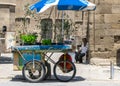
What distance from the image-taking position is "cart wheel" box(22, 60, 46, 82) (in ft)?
45.6

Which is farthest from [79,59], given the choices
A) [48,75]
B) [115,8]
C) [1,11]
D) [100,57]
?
[1,11]

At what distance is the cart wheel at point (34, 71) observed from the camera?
13906 mm

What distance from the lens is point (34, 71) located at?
13.9 m

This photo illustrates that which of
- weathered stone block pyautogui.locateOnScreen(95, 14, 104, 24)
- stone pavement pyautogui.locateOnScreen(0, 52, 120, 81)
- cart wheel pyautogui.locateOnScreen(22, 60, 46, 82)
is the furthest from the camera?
weathered stone block pyautogui.locateOnScreen(95, 14, 104, 24)

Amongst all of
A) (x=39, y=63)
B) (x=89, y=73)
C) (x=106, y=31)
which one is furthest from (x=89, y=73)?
(x=106, y=31)

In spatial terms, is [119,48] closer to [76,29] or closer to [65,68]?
[65,68]

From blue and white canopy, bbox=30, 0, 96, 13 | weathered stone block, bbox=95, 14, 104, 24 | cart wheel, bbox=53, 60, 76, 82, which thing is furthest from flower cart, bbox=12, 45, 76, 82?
weathered stone block, bbox=95, 14, 104, 24

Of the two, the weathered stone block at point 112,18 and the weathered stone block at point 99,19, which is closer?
the weathered stone block at point 112,18

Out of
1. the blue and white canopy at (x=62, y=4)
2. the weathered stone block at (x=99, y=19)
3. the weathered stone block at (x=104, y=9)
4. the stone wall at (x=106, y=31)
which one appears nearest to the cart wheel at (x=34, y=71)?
the blue and white canopy at (x=62, y=4)

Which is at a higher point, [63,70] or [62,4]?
[62,4]

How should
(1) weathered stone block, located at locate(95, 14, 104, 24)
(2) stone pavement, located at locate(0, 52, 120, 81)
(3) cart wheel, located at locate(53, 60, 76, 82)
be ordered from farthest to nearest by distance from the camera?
(1) weathered stone block, located at locate(95, 14, 104, 24) → (2) stone pavement, located at locate(0, 52, 120, 81) → (3) cart wheel, located at locate(53, 60, 76, 82)

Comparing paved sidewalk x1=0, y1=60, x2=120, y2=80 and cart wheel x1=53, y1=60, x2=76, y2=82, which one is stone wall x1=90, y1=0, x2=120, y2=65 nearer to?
paved sidewalk x1=0, y1=60, x2=120, y2=80

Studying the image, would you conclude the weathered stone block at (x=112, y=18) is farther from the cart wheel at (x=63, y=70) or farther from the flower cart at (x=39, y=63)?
the cart wheel at (x=63, y=70)

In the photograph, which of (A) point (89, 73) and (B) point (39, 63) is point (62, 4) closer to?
(B) point (39, 63)
